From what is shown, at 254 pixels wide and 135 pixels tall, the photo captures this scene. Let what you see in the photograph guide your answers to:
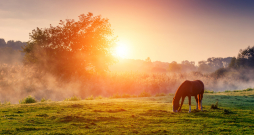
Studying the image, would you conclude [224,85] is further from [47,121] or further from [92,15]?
[47,121]

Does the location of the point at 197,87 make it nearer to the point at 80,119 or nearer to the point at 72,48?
the point at 80,119

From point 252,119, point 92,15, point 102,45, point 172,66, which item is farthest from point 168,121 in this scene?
point 172,66

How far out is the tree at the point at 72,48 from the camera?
2550 cm

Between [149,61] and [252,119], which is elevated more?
[149,61]

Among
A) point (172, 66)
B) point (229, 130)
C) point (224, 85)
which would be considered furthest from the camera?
point (172, 66)

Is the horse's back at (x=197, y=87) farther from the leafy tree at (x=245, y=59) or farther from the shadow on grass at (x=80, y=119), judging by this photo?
the leafy tree at (x=245, y=59)

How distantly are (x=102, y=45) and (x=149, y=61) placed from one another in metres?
124

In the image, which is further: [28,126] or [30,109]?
[30,109]

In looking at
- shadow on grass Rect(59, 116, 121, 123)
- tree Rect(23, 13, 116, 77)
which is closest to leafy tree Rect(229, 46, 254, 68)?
tree Rect(23, 13, 116, 77)

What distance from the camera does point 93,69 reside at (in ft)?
92.3

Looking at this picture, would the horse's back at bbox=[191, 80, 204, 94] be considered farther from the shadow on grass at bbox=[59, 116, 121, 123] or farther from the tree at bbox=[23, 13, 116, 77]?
the tree at bbox=[23, 13, 116, 77]

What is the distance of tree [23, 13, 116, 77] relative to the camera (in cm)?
2550

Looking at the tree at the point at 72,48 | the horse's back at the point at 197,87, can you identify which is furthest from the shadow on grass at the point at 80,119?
the tree at the point at 72,48

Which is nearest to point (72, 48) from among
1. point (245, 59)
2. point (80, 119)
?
point (80, 119)
